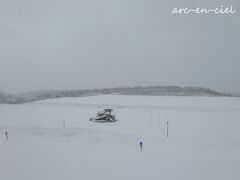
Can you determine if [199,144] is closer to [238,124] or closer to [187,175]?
[187,175]

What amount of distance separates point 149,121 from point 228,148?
6.99 meters

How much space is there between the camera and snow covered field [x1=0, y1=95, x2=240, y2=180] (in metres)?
8.00

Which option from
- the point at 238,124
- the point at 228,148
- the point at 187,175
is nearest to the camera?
the point at 187,175

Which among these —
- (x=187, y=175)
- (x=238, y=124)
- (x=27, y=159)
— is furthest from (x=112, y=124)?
(x=187, y=175)

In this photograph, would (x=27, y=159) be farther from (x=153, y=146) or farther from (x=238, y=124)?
(x=238, y=124)

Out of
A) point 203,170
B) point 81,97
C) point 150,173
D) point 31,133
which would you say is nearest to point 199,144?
point 203,170

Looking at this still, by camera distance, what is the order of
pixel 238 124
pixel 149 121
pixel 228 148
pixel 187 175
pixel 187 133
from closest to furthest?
1. pixel 187 175
2. pixel 228 148
3. pixel 187 133
4. pixel 238 124
5. pixel 149 121

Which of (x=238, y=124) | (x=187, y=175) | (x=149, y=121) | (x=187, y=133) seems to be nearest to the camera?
(x=187, y=175)

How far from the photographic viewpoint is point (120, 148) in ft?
36.3

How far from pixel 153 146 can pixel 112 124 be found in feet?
19.3

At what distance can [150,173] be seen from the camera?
26.3 feet

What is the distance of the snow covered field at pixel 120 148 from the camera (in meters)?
8.00

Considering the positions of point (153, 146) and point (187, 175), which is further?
point (153, 146)

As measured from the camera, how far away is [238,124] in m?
16.6
